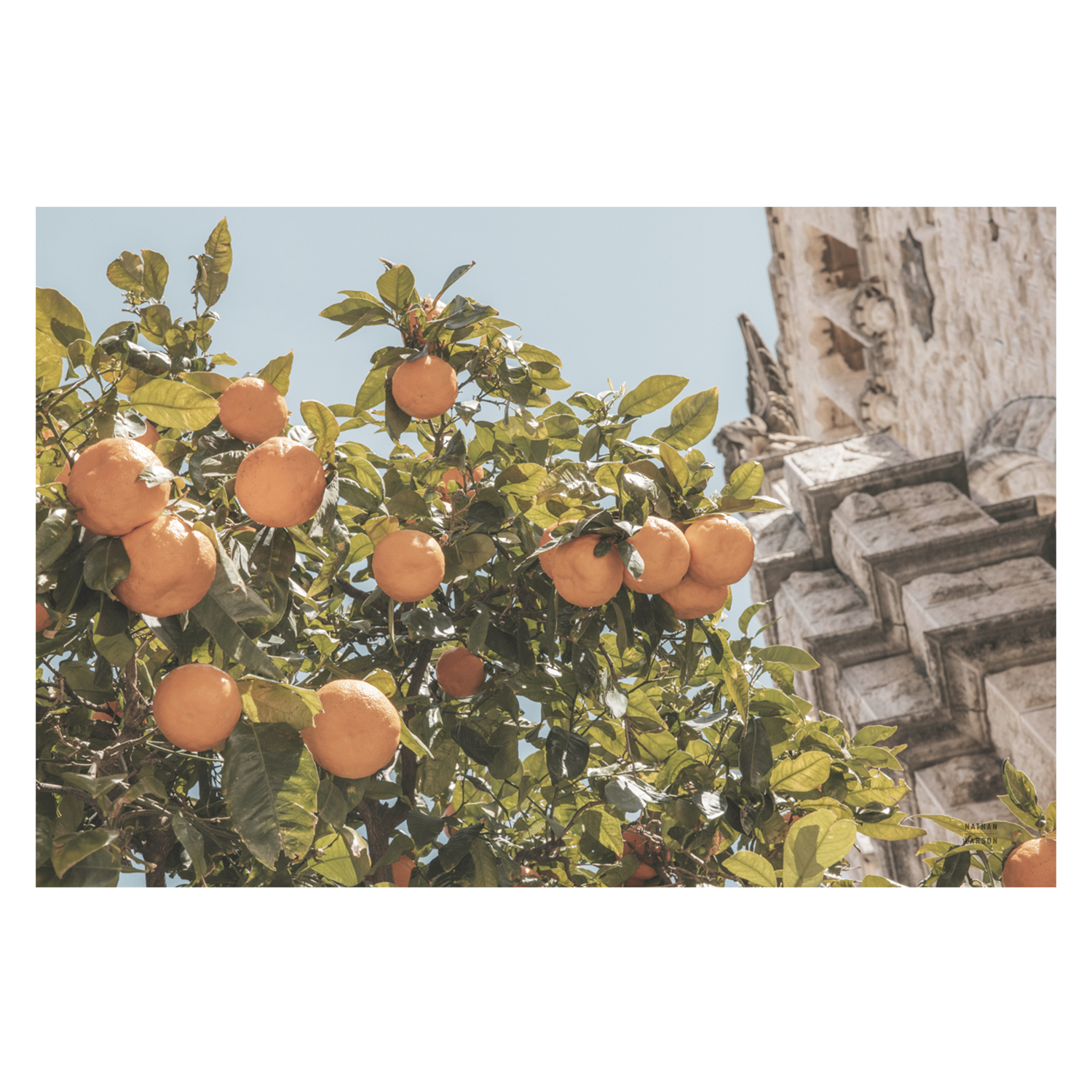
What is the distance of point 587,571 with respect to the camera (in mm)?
1127

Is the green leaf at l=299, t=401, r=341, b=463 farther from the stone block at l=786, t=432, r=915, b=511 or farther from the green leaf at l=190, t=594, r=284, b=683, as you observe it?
the stone block at l=786, t=432, r=915, b=511

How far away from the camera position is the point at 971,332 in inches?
A: 283

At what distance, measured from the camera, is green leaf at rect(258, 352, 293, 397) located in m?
1.36

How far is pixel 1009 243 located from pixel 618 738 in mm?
6139

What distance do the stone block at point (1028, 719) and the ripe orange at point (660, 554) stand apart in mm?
2928

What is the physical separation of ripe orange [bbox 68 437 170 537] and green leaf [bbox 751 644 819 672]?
1.29 m

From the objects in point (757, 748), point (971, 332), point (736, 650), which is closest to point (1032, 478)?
point (971, 332)

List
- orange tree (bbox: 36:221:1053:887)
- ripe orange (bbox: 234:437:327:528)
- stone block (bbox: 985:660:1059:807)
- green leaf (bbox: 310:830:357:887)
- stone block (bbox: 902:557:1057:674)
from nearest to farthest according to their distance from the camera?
Result: orange tree (bbox: 36:221:1053:887) → ripe orange (bbox: 234:437:327:528) → green leaf (bbox: 310:830:357:887) → stone block (bbox: 985:660:1059:807) → stone block (bbox: 902:557:1057:674)

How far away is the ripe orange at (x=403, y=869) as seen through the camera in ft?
5.37

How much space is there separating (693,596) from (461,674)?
0.62 m

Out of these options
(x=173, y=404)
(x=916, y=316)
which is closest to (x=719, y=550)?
(x=173, y=404)

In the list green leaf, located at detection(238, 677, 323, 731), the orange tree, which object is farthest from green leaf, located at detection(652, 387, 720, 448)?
green leaf, located at detection(238, 677, 323, 731)

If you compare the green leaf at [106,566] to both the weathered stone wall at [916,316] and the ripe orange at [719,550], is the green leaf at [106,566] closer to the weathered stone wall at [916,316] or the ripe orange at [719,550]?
the ripe orange at [719,550]
